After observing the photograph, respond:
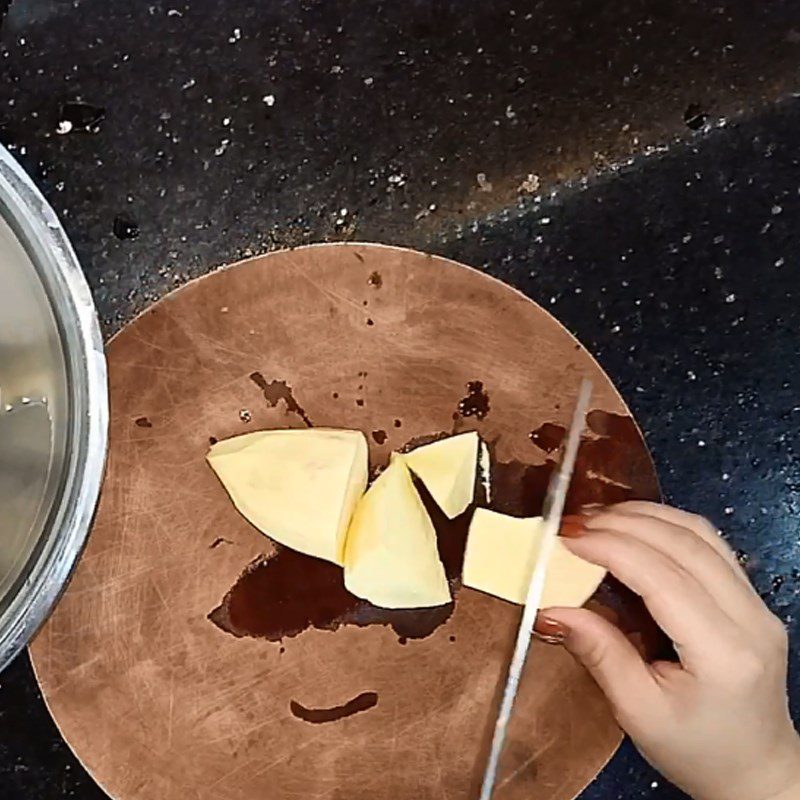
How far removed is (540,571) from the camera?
0.96 meters

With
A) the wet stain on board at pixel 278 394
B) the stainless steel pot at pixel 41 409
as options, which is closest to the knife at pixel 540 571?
the wet stain on board at pixel 278 394

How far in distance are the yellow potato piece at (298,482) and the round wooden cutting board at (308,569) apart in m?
0.03

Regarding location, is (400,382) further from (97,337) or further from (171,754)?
(171,754)

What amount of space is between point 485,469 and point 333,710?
256 millimetres

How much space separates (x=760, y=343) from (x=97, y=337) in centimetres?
68

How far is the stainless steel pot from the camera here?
79cm

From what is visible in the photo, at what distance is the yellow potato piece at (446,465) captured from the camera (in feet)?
3.15

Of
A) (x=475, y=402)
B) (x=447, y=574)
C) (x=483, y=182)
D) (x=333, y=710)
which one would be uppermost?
(x=483, y=182)

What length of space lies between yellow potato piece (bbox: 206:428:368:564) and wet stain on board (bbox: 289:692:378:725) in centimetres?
14

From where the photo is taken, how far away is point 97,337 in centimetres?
80

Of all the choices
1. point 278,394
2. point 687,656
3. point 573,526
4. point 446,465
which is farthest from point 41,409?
point 687,656

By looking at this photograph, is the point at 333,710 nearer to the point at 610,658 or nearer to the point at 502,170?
the point at 610,658

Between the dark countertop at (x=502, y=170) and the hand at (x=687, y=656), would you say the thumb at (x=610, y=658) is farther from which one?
the dark countertop at (x=502, y=170)

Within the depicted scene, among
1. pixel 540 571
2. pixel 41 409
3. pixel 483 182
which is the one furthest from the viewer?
pixel 483 182
